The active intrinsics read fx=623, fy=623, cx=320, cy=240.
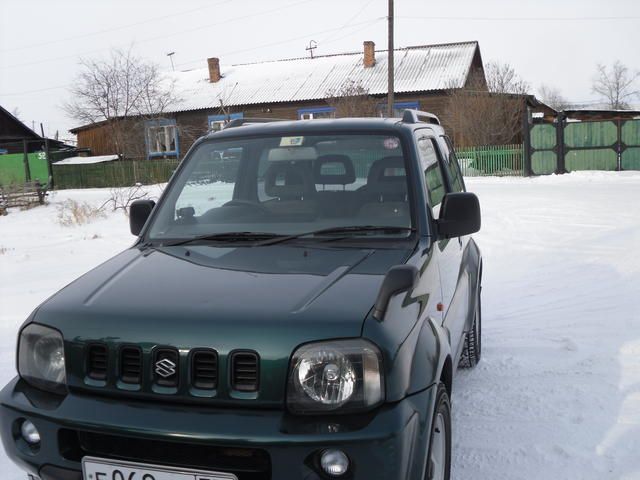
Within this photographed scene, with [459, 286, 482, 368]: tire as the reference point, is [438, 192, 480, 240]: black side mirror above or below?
above

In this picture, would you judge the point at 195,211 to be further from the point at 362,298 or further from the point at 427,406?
the point at 427,406

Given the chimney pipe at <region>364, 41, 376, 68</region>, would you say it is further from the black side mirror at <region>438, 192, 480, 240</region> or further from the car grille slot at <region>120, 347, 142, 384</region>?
the car grille slot at <region>120, 347, 142, 384</region>

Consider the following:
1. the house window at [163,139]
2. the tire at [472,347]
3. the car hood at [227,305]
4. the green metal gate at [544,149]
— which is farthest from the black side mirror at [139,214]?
the house window at [163,139]

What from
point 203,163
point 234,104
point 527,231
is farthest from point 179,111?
point 203,163

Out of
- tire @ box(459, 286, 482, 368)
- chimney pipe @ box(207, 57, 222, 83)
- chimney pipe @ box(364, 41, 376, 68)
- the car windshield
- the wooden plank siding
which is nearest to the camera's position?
the car windshield

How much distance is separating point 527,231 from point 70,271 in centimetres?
732

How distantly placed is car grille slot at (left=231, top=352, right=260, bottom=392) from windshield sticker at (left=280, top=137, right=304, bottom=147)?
5.57ft

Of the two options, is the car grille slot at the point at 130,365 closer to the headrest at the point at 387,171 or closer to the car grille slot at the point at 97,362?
the car grille slot at the point at 97,362

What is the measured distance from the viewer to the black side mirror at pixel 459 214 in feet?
9.91

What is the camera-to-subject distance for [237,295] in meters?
2.32

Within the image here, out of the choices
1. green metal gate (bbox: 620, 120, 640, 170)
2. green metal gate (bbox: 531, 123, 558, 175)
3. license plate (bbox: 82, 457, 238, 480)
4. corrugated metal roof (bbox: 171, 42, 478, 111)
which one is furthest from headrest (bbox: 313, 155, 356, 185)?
corrugated metal roof (bbox: 171, 42, 478, 111)

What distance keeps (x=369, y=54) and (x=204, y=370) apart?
121ft

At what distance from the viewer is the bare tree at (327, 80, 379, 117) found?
30480 mm

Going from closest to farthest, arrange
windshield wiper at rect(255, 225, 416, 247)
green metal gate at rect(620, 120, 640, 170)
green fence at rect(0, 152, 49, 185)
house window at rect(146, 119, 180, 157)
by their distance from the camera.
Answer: windshield wiper at rect(255, 225, 416, 247), green metal gate at rect(620, 120, 640, 170), green fence at rect(0, 152, 49, 185), house window at rect(146, 119, 180, 157)
